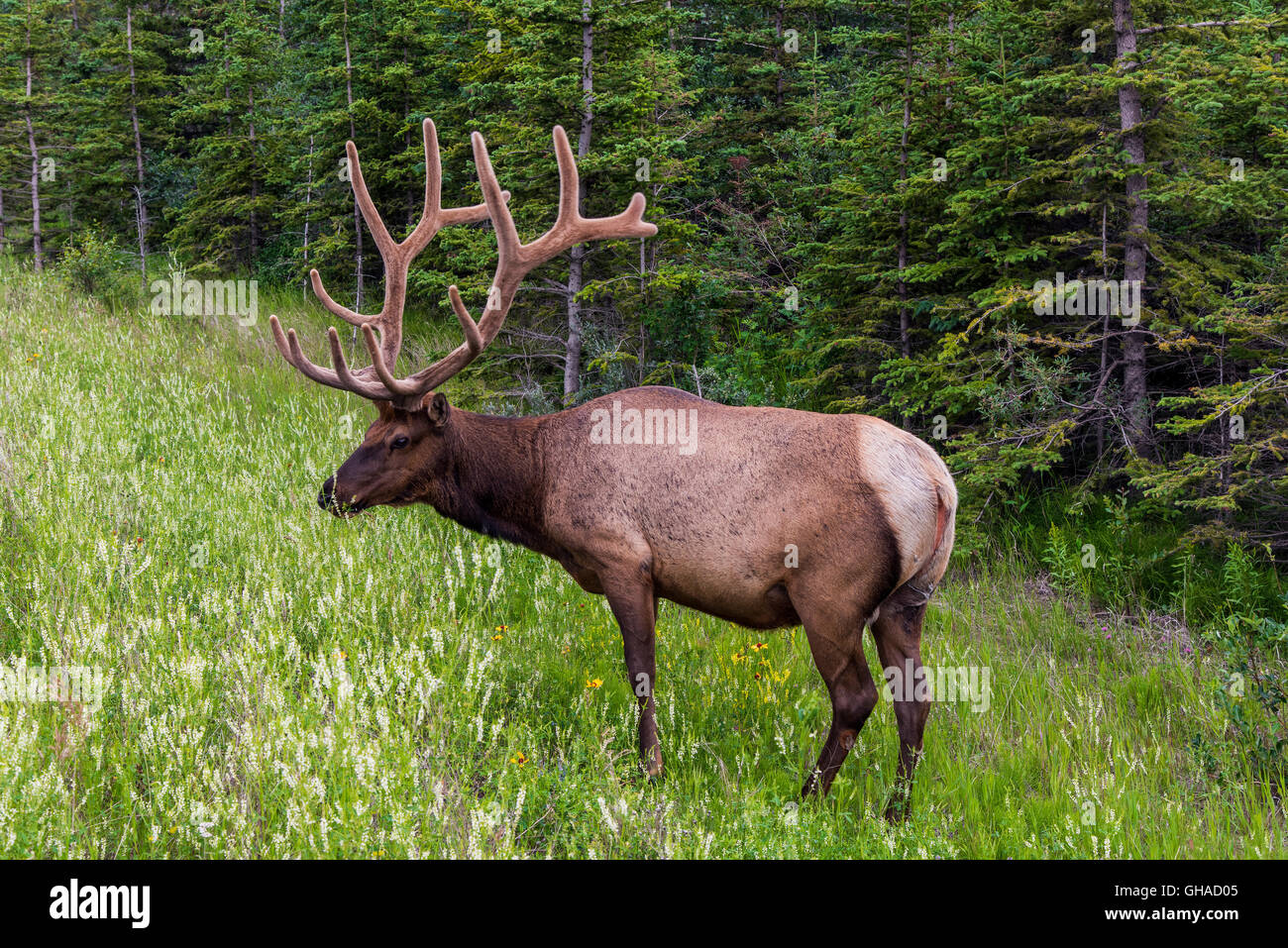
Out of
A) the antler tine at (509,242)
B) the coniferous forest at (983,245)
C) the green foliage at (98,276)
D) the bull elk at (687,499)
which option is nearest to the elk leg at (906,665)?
the bull elk at (687,499)

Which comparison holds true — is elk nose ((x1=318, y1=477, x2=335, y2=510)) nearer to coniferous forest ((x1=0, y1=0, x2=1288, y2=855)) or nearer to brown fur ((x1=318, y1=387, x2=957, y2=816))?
brown fur ((x1=318, y1=387, x2=957, y2=816))

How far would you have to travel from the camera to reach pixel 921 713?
15.7ft

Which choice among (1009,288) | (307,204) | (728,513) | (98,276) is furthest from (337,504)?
(98,276)

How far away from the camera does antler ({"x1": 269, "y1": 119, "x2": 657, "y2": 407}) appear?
18.1 ft

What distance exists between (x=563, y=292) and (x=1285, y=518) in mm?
6094

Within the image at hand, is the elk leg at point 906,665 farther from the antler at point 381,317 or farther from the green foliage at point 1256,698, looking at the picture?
the antler at point 381,317

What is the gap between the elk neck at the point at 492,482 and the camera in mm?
5551

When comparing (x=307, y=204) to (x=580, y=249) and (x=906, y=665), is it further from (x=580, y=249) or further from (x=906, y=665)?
(x=906, y=665)

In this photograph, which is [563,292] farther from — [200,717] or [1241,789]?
[1241,789]

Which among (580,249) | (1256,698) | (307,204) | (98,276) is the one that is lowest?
(1256,698)

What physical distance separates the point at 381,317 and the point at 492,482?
135cm

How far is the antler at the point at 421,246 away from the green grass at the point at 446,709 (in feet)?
3.61

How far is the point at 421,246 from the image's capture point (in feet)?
21.0

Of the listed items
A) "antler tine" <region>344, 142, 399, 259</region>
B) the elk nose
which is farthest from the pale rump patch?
"antler tine" <region>344, 142, 399, 259</region>
